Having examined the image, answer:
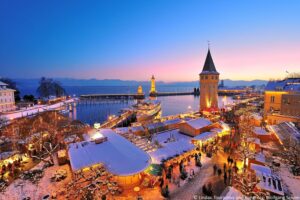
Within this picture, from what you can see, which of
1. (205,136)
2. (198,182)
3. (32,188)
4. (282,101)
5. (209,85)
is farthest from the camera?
(209,85)

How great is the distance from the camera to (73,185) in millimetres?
8609

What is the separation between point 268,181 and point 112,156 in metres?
10.2

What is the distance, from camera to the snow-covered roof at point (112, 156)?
406 inches

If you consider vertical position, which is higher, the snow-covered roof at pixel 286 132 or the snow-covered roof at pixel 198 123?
the snow-covered roof at pixel 198 123

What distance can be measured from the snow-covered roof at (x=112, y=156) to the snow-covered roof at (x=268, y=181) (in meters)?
6.96

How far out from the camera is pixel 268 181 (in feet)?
31.7

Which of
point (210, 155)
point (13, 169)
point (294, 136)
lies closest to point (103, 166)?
point (13, 169)

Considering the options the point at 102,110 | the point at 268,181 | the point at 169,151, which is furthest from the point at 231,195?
the point at 102,110

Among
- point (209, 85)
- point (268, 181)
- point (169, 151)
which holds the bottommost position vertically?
point (268, 181)

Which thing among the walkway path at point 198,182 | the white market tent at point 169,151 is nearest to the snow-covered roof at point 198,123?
the white market tent at point 169,151

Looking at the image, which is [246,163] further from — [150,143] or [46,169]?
[46,169]

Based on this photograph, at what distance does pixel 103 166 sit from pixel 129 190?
2.29 metres

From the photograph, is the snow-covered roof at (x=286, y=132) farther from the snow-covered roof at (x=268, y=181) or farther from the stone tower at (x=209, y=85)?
the stone tower at (x=209, y=85)

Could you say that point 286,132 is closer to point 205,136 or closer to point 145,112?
point 205,136
